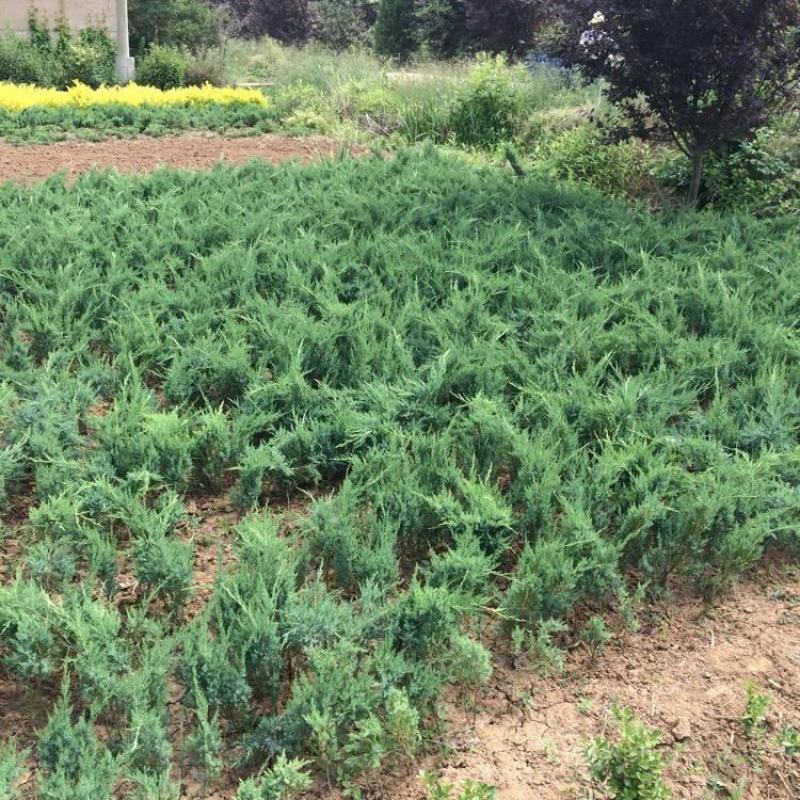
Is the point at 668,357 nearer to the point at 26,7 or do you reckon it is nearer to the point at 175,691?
the point at 175,691

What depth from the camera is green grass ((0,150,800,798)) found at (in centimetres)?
232

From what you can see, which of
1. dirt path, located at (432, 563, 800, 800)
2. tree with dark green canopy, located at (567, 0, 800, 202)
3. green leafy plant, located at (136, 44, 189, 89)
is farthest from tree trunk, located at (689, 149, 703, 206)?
green leafy plant, located at (136, 44, 189, 89)

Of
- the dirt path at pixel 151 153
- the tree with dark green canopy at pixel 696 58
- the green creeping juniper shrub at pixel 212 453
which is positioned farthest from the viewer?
the dirt path at pixel 151 153

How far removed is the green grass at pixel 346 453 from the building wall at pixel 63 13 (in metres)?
16.1

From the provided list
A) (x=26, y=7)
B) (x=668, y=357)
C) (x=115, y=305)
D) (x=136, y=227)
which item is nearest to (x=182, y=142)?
(x=136, y=227)

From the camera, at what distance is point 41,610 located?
95.3 inches

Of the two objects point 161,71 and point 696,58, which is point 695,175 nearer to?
point 696,58

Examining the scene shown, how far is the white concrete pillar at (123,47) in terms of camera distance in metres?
18.6

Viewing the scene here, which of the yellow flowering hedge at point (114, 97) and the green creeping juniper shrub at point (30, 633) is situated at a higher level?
the yellow flowering hedge at point (114, 97)

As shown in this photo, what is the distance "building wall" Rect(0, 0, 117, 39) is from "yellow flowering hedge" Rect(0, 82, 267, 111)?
653 centimetres

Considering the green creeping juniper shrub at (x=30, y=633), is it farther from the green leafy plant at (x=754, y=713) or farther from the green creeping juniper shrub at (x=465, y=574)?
the green leafy plant at (x=754, y=713)

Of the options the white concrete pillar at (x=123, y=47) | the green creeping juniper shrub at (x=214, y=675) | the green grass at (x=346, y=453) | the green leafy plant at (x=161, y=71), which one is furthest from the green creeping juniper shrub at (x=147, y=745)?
the white concrete pillar at (x=123, y=47)

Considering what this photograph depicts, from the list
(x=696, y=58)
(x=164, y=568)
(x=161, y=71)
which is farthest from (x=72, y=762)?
(x=161, y=71)

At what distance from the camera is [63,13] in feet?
63.1
